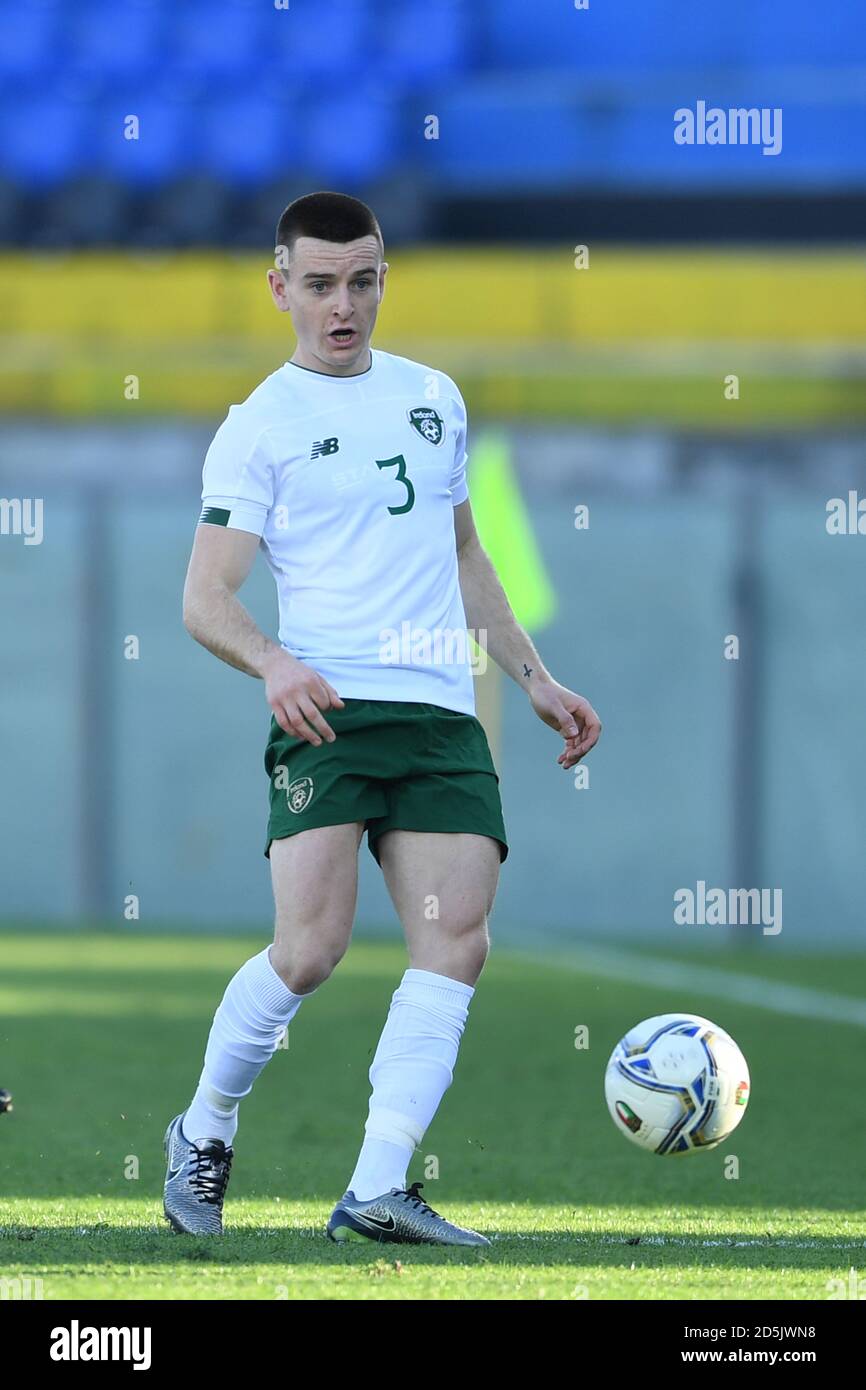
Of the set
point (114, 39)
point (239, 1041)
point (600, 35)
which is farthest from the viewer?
point (114, 39)

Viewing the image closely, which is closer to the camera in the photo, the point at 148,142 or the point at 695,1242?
the point at 695,1242

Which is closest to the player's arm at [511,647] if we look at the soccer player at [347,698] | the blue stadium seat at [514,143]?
the soccer player at [347,698]

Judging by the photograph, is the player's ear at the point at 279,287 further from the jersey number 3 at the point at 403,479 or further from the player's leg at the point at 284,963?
the player's leg at the point at 284,963

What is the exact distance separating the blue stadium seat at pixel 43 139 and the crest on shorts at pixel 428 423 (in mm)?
14760

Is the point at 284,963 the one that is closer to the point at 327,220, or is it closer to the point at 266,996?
the point at 266,996

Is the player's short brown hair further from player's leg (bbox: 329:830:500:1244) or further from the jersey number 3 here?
player's leg (bbox: 329:830:500:1244)

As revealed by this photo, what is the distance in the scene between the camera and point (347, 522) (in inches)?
169

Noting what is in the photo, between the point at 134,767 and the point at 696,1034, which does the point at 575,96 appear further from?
the point at 696,1034

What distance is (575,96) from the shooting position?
60.5ft

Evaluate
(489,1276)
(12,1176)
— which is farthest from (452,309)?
(489,1276)

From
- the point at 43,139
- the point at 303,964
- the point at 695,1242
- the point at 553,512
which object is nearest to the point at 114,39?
the point at 43,139

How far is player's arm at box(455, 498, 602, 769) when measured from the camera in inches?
177

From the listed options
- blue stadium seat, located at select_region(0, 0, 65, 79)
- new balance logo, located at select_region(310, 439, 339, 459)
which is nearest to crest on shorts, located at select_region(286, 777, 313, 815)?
new balance logo, located at select_region(310, 439, 339, 459)

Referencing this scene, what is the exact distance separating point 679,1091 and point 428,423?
4.53ft
